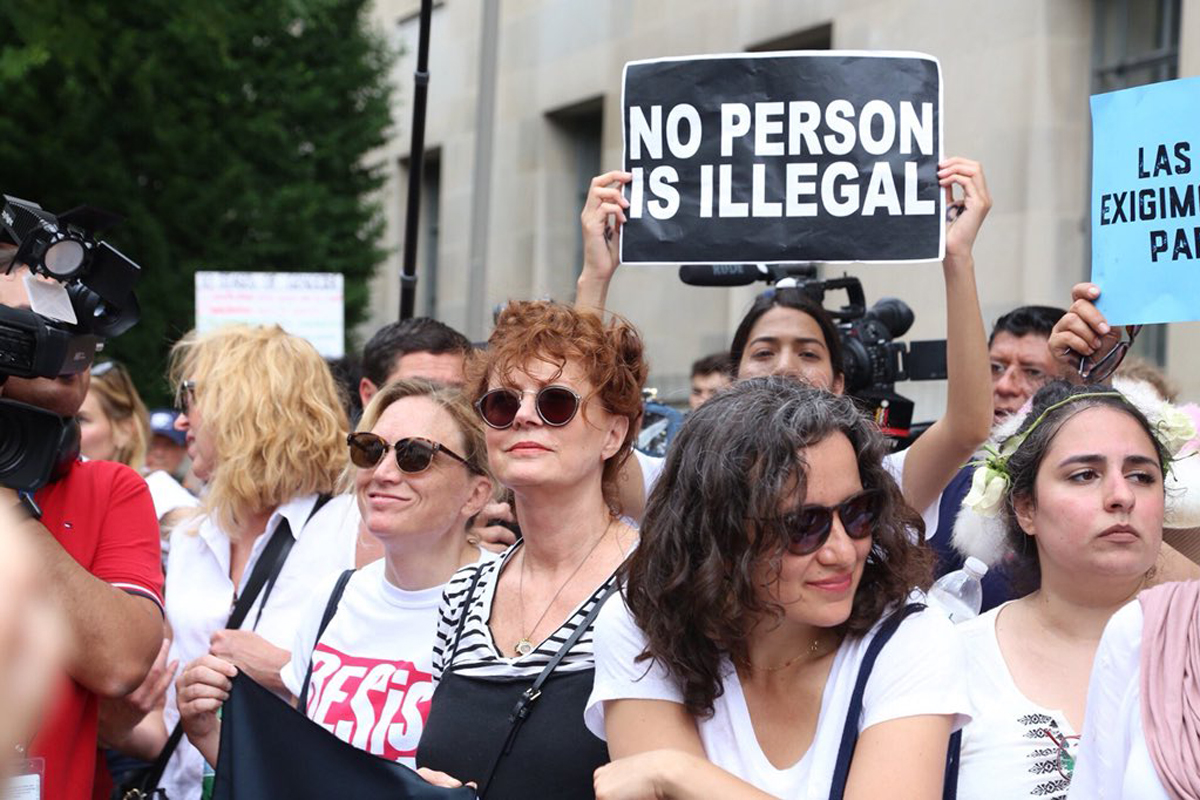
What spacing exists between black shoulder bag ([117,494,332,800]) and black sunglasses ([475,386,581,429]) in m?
1.22

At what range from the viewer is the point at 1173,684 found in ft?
7.84

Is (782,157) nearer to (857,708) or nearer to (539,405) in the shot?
(539,405)

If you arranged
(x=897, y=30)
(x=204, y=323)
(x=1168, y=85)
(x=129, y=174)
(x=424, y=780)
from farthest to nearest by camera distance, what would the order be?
1. (x=129, y=174)
2. (x=897, y=30)
3. (x=204, y=323)
4. (x=1168, y=85)
5. (x=424, y=780)

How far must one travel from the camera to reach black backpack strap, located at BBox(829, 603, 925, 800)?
8.20 feet

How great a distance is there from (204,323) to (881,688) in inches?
291

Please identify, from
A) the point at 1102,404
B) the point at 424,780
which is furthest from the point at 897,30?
the point at 424,780

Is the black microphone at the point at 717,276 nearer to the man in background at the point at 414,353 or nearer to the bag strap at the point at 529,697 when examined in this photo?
the man in background at the point at 414,353

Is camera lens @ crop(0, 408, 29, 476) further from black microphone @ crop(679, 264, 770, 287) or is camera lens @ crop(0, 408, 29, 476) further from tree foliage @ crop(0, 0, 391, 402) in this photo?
tree foliage @ crop(0, 0, 391, 402)

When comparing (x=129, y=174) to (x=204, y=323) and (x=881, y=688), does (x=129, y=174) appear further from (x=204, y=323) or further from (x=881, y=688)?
(x=881, y=688)

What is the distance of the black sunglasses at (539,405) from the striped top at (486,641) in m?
0.30

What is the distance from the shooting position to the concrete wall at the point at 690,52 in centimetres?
981

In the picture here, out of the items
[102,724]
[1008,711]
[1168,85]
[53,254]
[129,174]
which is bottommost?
[102,724]

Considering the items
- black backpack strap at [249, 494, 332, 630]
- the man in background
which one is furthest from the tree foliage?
black backpack strap at [249, 494, 332, 630]

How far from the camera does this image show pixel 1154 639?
2.45 meters
